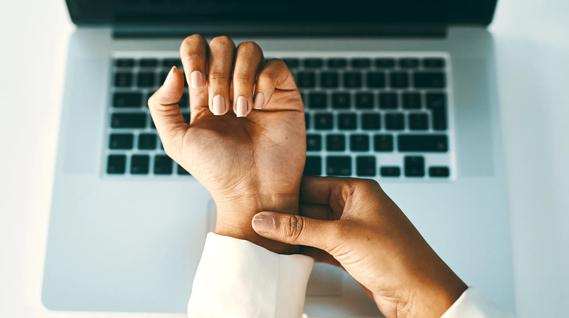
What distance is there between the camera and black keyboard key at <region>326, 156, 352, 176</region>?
0.74 m

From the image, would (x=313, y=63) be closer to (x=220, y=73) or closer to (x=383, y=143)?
(x=383, y=143)

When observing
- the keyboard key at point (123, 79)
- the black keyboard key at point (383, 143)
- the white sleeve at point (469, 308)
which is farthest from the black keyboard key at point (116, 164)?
the white sleeve at point (469, 308)

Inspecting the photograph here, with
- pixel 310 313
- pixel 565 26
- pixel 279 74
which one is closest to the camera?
pixel 279 74

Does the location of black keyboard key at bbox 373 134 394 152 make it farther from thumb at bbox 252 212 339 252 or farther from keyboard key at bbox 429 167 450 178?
thumb at bbox 252 212 339 252

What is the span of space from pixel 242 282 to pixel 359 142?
27 centimetres

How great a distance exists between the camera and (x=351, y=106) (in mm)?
770

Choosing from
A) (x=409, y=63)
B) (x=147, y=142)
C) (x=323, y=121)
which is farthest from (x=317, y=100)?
(x=147, y=142)

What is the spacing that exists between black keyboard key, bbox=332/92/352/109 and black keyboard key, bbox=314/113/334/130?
18 millimetres

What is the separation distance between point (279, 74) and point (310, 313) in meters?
0.31

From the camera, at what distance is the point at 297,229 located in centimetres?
60

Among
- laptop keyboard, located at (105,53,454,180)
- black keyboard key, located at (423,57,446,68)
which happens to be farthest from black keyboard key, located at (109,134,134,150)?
black keyboard key, located at (423,57,446,68)

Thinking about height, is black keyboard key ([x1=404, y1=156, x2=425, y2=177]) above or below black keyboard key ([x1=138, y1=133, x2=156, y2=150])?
below

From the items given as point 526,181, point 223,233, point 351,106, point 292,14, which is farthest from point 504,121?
point 223,233

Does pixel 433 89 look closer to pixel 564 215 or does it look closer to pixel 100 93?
pixel 564 215
